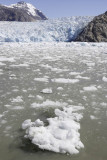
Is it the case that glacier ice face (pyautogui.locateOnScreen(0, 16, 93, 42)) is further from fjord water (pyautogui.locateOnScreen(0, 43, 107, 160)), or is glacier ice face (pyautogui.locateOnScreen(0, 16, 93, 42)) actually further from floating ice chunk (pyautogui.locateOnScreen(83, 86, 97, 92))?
floating ice chunk (pyautogui.locateOnScreen(83, 86, 97, 92))

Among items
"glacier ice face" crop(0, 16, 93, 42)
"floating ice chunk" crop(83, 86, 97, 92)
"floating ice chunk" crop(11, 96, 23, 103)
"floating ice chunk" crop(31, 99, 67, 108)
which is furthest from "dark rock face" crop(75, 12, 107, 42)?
"floating ice chunk" crop(31, 99, 67, 108)

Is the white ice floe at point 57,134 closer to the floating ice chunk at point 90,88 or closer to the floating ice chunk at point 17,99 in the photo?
the floating ice chunk at point 17,99

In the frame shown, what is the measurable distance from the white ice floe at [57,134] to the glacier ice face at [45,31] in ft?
73.2

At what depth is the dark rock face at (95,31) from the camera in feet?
Answer: 97.6

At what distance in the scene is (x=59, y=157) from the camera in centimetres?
181

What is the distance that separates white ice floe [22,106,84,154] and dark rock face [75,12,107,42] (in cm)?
2718

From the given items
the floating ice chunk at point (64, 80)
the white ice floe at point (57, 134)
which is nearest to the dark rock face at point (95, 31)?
the floating ice chunk at point (64, 80)

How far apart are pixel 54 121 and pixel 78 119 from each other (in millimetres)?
317

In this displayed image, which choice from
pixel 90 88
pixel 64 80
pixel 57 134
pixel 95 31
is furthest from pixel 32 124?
pixel 95 31

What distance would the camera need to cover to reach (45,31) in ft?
85.8

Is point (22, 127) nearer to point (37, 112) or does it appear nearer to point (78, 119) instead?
point (37, 112)

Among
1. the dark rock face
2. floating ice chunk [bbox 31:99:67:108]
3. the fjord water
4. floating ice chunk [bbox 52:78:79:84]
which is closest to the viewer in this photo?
the fjord water

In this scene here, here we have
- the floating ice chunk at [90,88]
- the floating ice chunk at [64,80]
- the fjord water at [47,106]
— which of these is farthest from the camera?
the floating ice chunk at [64,80]

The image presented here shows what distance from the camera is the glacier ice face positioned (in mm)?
24516
